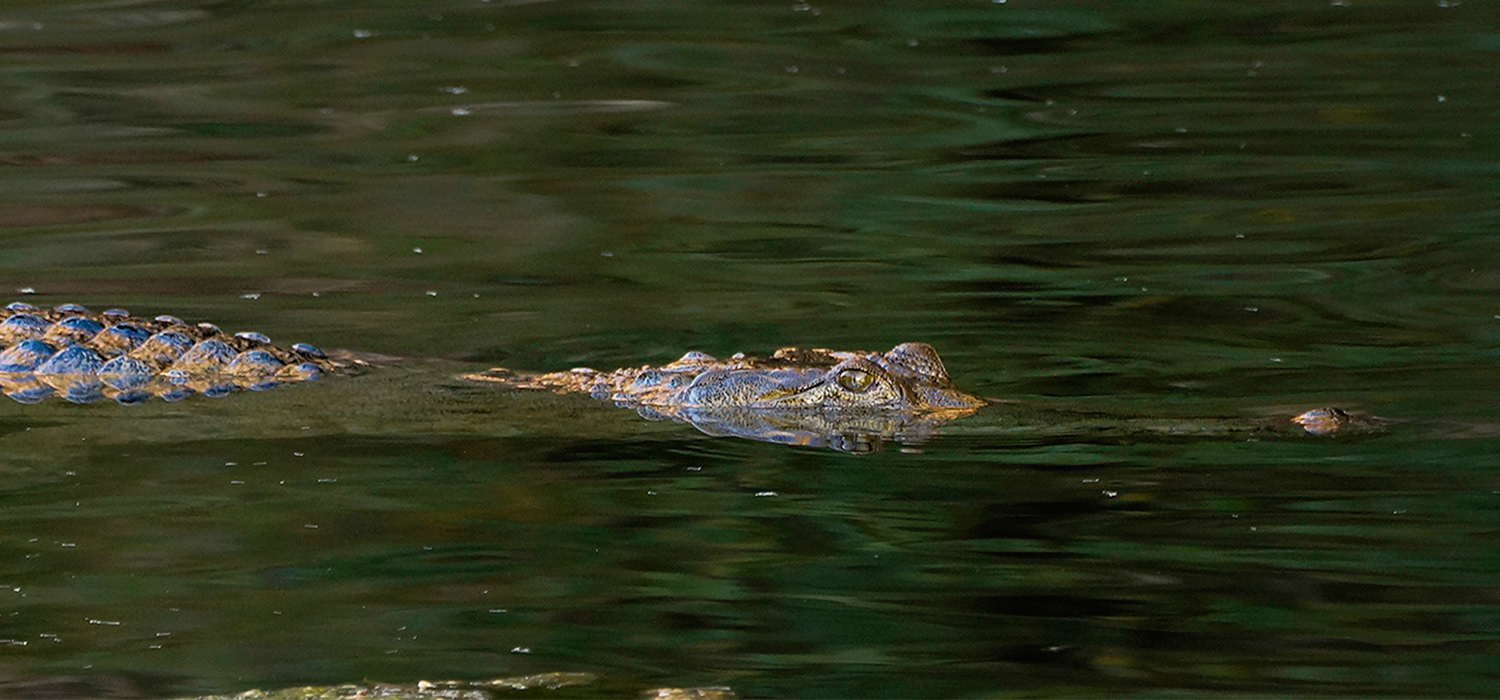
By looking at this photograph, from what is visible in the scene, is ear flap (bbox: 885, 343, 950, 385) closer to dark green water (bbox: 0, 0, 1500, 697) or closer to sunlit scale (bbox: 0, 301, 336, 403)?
dark green water (bbox: 0, 0, 1500, 697)

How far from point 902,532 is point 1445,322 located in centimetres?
333

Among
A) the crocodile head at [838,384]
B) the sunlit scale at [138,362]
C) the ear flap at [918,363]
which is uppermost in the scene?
the ear flap at [918,363]

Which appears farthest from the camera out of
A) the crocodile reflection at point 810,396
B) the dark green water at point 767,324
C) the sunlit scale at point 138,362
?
the sunlit scale at point 138,362

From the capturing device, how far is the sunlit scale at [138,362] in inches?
273

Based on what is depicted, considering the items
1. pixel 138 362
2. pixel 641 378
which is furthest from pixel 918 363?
pixel 138 362

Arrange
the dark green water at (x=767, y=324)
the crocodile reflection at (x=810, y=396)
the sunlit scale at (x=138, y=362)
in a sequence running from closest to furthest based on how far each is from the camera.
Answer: the dark green water at (x=767, y=324)
the crocodile reflection at (x=810, y=396)
the sunlit scale at (x=138, y=362)

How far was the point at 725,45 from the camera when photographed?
13.3 meters

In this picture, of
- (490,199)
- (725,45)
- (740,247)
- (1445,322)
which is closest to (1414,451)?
(1445,322)

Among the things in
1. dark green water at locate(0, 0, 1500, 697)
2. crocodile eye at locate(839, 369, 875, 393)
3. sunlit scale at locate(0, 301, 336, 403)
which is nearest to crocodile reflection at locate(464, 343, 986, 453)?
crocodile eye at locate(839, 369, 875, 393)

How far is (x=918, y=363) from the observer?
6.30 m

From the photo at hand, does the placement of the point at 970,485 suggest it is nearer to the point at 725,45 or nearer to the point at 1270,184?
the point at 1270,184

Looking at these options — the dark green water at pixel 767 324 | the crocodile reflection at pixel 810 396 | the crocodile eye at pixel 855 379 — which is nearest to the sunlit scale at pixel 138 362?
the dark green water at pixel 767 324

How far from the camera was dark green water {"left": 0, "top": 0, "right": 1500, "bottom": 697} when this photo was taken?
4.57m

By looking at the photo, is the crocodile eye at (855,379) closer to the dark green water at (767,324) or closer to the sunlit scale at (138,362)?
the dark green water at (767,324)
